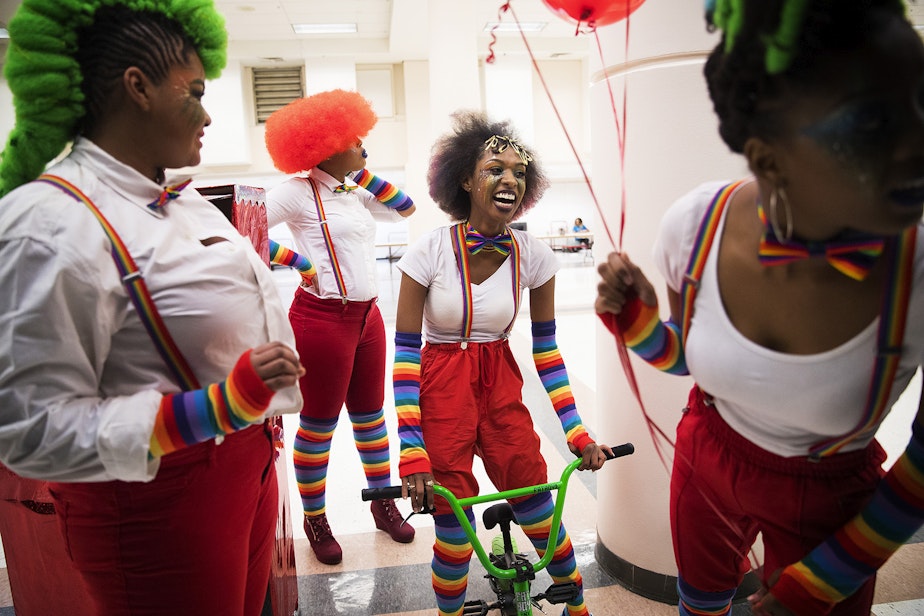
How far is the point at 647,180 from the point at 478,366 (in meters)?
0.82

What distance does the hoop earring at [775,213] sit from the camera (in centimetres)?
89

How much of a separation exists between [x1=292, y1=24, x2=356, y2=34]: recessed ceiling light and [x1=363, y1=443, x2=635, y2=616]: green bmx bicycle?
10.1m

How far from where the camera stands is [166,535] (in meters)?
1.07

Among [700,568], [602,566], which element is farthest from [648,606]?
[700,568]

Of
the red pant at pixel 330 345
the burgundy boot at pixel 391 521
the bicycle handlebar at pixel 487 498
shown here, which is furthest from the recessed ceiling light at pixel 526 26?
the bicycle handlebar at pixel 487 498

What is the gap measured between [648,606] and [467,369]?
114 centimetres

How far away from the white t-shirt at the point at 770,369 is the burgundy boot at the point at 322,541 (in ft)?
6.19

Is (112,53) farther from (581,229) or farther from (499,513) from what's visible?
(581,229)

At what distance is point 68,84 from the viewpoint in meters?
1.02

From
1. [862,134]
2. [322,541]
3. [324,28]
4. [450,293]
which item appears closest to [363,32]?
[324,28]

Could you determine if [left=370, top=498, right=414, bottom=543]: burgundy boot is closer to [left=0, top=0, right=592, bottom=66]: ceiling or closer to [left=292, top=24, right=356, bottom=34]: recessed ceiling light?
[left=0, top=0, right=592, bottom=66]: ceiling

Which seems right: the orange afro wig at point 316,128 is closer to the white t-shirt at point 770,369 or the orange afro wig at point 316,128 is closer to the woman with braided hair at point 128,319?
the woman with braided hair at point 128,319

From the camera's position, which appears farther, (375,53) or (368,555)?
(375,53)

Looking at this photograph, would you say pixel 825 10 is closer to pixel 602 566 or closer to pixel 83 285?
pixel 83 285
